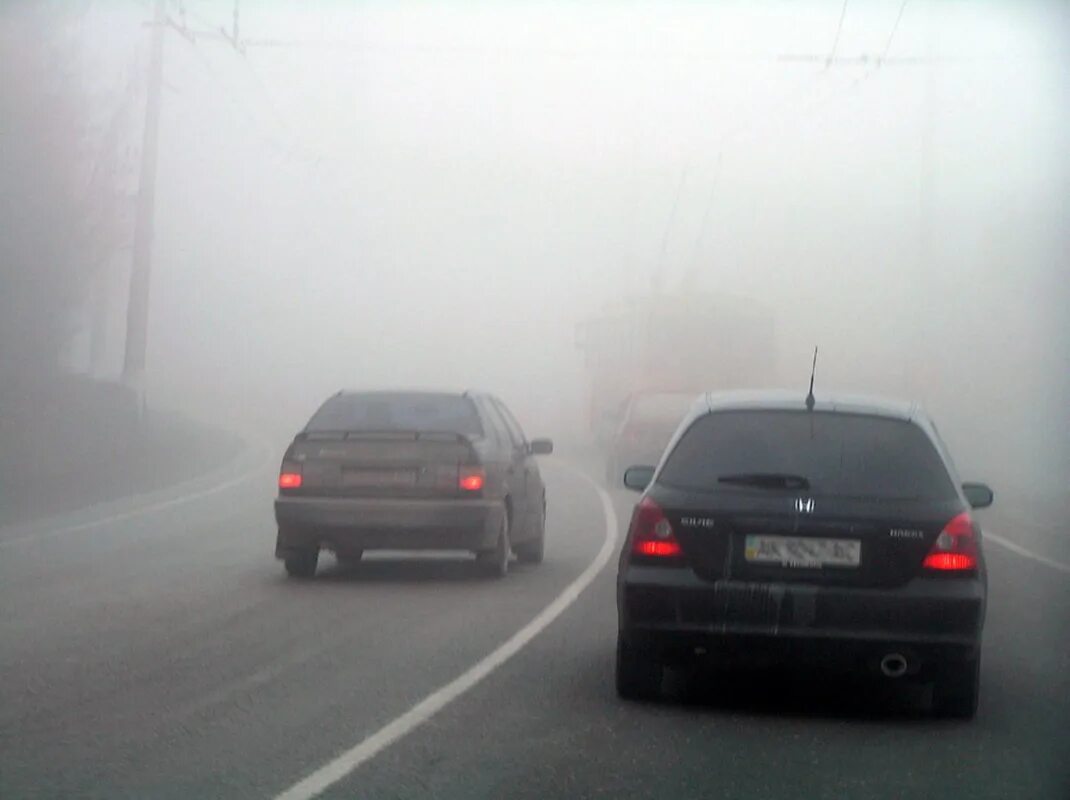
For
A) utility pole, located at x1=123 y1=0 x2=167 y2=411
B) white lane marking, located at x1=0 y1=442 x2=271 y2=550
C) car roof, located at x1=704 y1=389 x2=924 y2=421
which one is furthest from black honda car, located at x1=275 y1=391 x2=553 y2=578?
utility pole, located at x1=123 y1=0 x2=167 y2=411

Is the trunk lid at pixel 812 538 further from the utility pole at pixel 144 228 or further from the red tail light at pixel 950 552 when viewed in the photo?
the utility pole at pixel 144 228

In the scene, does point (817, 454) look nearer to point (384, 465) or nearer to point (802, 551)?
point (802, 551)

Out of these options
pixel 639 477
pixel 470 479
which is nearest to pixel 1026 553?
pixel 470 479

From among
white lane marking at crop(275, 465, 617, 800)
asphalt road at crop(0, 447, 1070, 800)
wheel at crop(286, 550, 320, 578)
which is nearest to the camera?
white lane marking at crop(275, 465, 617, 800)

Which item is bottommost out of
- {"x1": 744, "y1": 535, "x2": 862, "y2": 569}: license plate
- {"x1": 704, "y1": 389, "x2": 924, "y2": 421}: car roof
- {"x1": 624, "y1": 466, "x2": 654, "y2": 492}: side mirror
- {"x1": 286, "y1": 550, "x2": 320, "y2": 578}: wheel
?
{"x1": 286, "y1": 550, "x2": 320, "y2": 578}: wheel

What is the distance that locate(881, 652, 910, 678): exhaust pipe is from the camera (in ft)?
28.1

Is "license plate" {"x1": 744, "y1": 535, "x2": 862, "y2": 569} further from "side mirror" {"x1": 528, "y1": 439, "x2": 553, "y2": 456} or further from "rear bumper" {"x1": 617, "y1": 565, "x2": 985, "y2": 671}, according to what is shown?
"side mirror" {"x1": 528, "y1": 439, "x2": 553, "y2": 456}

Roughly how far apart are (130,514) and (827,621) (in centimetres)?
1530

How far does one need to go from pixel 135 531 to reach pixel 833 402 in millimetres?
12175

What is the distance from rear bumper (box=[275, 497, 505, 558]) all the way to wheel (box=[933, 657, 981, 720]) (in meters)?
6.16

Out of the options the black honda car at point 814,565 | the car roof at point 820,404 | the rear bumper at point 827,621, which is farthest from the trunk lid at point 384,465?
the rear bumper at point 827,621

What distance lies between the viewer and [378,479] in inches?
575

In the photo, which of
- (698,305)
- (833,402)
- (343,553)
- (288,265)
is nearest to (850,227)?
(698,305)

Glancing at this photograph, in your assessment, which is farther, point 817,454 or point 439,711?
point 817,454
